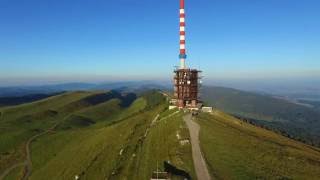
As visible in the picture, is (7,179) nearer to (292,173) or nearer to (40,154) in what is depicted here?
(40,154)

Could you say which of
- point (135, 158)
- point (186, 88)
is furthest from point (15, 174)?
point (135, 158)

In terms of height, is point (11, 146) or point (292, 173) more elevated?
point (292, 173)

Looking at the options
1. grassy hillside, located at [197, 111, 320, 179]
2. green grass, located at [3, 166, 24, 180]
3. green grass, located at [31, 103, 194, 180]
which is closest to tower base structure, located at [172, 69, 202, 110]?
green grass, located at [31, 103, 194, 180]

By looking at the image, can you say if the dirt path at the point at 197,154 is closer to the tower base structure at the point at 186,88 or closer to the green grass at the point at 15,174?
the tower base structure at the point at 186,88

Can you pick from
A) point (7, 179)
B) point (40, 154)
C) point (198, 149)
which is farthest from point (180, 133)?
point (40, 154)

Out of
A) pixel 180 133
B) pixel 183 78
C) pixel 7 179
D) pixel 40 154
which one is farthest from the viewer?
pixel 40 154

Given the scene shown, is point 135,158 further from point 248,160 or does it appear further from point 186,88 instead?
point 186,88

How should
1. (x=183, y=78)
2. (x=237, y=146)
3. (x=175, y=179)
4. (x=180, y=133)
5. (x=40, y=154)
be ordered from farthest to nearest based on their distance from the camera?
1. (x=40, y=154)
2. (x=183, y=78)
3. (x=180, y=133)
4. (x=237, y=146)
5. (x=175, y=179)

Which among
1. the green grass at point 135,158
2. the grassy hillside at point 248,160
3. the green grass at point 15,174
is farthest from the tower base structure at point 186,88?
the green grass at point 15,174
